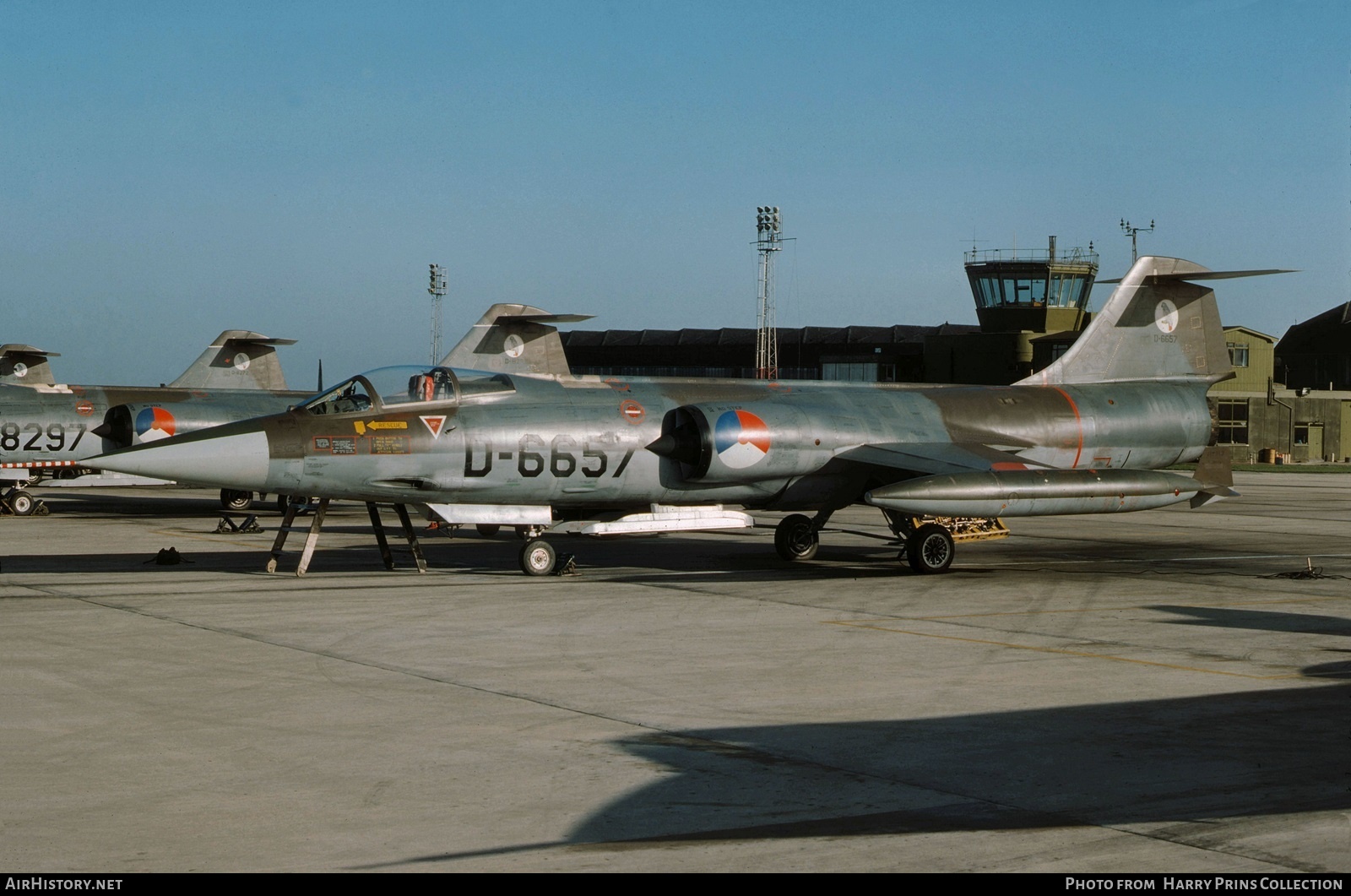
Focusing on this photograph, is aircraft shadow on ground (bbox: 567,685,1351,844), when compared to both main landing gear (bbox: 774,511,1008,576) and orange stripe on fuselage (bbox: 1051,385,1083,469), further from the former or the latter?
orange stripe on fuselage (bbox: 1051,385,1083,469)

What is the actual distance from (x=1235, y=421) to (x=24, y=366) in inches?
2361

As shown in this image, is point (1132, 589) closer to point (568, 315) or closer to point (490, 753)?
point (490, 753)

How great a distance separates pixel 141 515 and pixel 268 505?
16.7ft

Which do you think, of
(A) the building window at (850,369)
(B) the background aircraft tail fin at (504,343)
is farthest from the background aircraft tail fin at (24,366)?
(A) the building window at (850,369)

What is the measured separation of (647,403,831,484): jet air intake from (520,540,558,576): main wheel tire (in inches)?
78.6

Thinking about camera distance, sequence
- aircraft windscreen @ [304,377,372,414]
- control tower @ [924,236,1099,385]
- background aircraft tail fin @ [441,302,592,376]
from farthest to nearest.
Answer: control tower @ [924,236,1099,385]
background aircraft tail fin @ [441,302,592,376]
aircraft windscreen @ [304,377,372,414]

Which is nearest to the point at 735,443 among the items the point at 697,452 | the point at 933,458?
the point at 697,452

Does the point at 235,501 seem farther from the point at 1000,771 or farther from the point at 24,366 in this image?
the point at 1000,771

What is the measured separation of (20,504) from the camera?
107ft

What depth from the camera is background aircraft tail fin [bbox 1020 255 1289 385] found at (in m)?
23.4

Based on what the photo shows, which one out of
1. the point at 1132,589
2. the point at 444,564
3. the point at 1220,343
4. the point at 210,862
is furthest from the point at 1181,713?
the point at 1220,343

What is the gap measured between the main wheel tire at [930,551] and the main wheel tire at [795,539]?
2.16 meters

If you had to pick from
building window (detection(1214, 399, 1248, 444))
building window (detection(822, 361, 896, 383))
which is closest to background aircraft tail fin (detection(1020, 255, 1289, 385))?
building window (detection(1214, 399, 1248, 444))

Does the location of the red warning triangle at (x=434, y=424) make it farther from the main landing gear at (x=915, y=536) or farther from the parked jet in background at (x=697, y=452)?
the main landing gear at (x=915, y=536)
